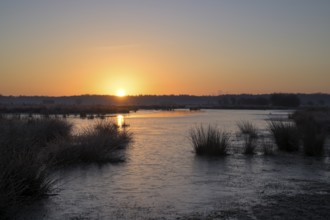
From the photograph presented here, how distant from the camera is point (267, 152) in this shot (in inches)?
737

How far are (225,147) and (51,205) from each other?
388 inches

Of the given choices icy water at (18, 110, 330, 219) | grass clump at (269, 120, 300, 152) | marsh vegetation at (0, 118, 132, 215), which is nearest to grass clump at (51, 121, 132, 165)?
marsh vegetation at (0, 118, 132, 215)

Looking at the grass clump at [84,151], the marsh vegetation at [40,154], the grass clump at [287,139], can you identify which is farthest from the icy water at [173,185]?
the grass clump at [287,139]

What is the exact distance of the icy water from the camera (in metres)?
9.50

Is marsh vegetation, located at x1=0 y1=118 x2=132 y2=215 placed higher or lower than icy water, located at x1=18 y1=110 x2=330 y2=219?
higher

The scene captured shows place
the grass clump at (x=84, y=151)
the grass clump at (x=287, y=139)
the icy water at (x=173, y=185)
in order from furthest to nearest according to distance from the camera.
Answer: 1. the grass clump at (x=287, y=139)
2. the grass clump at (x=84, y=151)
3. the icy water at (x=173, y=185)

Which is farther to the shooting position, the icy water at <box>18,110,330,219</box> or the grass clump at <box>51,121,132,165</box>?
the grass clump at <box>51,121,132,165</box>

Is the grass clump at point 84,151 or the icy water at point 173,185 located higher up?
the grass clump at point 84,151

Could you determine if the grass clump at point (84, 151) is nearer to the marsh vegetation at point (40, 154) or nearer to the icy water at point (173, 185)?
the marsh vegetation at point (40, 154)

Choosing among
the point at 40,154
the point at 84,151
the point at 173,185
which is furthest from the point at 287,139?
the point at 40,154

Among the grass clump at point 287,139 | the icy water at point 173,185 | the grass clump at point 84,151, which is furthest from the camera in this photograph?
the grass clump at point 287,139

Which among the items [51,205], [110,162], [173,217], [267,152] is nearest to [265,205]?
[173,217]

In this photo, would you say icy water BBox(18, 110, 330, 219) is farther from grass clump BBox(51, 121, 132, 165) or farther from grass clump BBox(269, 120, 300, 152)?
grass clump BBox(269, 120, 300, 152)

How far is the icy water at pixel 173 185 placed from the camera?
31.2 ft
